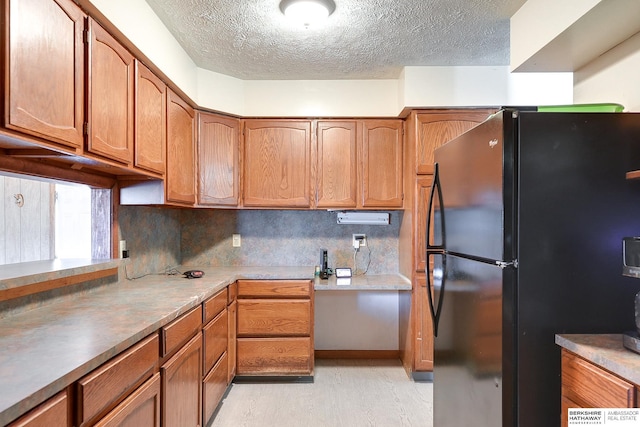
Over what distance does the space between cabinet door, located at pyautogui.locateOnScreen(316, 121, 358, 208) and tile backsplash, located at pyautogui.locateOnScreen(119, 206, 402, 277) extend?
369mm

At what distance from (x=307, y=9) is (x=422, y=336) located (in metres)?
2.39

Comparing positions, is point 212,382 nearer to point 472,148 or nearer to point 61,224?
point 61,224

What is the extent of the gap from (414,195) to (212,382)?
1928 millimetres

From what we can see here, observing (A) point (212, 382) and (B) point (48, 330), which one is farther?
(A) point (212, 382)

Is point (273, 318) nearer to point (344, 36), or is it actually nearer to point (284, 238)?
point (284, 238)

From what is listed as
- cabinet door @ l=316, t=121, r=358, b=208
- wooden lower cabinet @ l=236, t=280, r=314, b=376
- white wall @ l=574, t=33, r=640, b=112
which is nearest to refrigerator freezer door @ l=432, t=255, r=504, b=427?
white wall @ l=574, t=33, r=640, b=112

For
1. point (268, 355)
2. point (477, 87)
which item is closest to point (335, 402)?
point (268, 355)

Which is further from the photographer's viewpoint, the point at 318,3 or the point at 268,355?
the point at 268,355

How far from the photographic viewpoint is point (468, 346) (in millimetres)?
1527

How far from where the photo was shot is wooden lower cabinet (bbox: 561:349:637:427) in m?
1.00

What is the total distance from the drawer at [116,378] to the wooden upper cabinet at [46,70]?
792 millimetres

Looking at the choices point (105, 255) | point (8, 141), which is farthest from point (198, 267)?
point (8, 141)

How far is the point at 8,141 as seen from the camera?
3.96ft

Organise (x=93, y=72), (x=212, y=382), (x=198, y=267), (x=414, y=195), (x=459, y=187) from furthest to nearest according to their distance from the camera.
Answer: (x=198, y=267) → (x=414, y=195) → (x=212, y=382) → (x=459, y=187) → (x=93, y=72)
